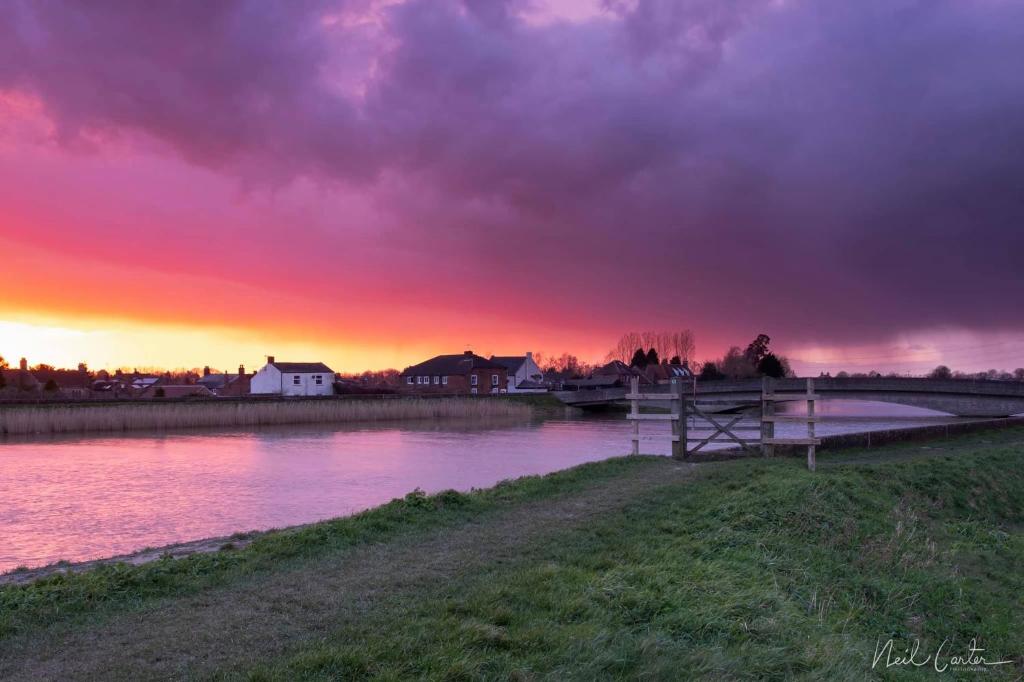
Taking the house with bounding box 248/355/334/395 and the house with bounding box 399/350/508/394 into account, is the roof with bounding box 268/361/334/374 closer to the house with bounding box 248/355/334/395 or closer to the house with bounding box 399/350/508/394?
the house with bounding box 248/355/334/395

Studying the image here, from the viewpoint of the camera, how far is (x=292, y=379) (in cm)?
8662

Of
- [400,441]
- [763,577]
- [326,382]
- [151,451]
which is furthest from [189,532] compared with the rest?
[326,382]

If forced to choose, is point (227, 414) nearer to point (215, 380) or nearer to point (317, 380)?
point (317, 380)

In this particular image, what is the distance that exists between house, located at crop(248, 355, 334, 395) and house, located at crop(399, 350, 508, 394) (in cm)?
1174

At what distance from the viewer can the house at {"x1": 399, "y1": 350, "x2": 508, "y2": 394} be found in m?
98.5

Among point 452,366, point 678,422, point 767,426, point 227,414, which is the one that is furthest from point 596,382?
point 678,422

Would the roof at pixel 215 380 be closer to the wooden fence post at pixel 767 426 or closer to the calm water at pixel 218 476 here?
the calm water at pixel 218 476

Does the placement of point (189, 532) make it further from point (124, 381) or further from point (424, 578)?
point (124, 381)

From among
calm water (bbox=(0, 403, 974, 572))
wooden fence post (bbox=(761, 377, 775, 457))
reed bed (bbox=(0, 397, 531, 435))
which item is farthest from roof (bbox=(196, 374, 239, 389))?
wooden fence post (bbox=(761, 377, 775, 457))

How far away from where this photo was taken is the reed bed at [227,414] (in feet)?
133

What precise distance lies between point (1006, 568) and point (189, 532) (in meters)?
14.1

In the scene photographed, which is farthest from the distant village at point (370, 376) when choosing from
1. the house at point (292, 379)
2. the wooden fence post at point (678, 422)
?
the wooden fence post at point (678, 422)

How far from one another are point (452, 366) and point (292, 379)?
74.4ft

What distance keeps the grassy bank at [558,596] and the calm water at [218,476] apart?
5815mm
